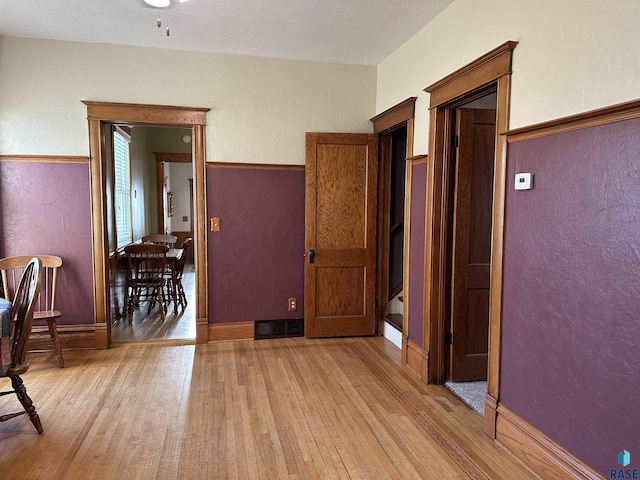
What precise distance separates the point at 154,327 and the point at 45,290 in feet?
4.00

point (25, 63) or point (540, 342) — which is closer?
point (540, 342)

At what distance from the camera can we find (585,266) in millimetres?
1961

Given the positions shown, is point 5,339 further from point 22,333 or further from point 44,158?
point 44,158

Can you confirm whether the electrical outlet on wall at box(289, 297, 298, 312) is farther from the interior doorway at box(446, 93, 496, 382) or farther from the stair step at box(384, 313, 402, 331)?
the interior doorway at box(446, 93, 496, 382)

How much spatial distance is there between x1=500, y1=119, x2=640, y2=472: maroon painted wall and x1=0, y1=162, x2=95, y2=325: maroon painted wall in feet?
11.7

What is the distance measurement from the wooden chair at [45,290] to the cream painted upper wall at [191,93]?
959 mm

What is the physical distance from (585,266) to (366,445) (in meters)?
1.52

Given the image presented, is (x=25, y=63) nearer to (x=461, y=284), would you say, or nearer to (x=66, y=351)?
(x=66, y=351)

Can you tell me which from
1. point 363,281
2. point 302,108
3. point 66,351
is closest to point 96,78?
point 302,108

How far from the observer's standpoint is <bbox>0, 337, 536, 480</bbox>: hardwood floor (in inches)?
91.4

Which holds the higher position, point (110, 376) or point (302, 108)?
point (302, 108)

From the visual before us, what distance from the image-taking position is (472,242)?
11.0ft

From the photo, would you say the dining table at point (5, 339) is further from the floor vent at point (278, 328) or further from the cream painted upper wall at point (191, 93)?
the floor vent at point (278, 328)
